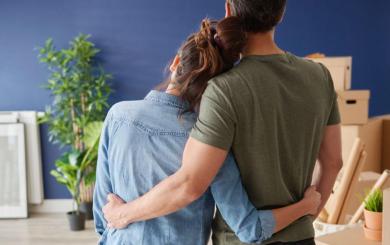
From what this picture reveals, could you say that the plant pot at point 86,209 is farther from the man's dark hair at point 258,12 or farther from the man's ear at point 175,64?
the man's dark hair at point 258,12

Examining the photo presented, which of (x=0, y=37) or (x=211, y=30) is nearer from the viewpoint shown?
(x=211, y=30)

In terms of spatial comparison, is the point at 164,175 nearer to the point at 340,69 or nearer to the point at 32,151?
the point at 340,69

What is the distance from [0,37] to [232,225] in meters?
4.09

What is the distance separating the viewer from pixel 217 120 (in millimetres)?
978

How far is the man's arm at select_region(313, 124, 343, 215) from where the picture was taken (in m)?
1.25

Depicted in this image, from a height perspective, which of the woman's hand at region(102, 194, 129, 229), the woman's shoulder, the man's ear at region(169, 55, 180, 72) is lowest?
the woman's hand at region(102, 194, 129, 229)

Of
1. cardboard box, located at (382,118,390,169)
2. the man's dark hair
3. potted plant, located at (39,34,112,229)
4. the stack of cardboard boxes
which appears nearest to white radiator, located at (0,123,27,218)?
potted plant, located at (39,34,112,229)

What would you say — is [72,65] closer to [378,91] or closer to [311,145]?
[378,91]

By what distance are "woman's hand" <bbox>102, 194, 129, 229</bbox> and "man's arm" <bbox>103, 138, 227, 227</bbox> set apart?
0.04 meters

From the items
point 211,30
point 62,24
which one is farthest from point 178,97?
point 62,24

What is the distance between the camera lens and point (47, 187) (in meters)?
4.69

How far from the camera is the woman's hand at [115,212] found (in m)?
1.13

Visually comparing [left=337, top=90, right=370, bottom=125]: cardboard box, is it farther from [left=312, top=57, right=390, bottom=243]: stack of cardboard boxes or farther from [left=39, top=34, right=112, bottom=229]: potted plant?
[left=39, top=34, right=112, bottom=229]: potted plant

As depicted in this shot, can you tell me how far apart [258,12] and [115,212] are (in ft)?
1.87
